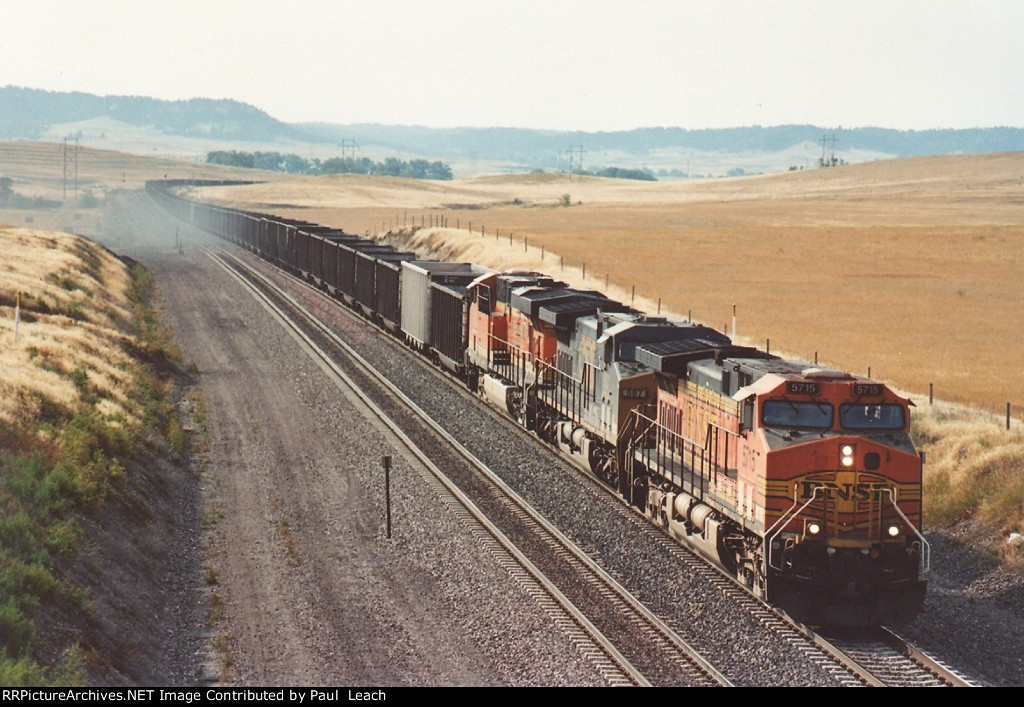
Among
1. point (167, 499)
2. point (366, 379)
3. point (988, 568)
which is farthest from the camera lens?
point (366, 379)

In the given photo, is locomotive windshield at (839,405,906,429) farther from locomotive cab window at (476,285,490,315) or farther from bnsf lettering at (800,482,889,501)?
locomotive cab window at (476,285,490,315)

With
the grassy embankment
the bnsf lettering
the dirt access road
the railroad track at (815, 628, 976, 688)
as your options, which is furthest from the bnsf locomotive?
the grassy embankment

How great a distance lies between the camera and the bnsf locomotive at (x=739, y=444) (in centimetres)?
1866

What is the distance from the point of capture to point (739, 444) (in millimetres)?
20219

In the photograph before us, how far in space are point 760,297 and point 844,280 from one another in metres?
11.0

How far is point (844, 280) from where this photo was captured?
73.9 metres

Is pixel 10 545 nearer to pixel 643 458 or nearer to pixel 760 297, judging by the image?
pixel 643 458

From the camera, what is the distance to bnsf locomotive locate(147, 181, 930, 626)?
61.2 feet

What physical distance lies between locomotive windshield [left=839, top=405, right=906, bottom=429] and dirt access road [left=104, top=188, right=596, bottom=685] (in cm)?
565

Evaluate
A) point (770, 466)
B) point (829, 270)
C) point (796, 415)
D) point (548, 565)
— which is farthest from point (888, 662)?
point (829, 270)

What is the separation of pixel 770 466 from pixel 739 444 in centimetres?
154

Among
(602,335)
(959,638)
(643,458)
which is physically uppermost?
(602,335)

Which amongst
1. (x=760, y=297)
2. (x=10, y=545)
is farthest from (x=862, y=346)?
(x=10, y=545)

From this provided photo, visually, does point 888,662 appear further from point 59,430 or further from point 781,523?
point 59,430
